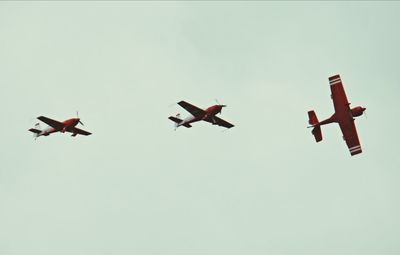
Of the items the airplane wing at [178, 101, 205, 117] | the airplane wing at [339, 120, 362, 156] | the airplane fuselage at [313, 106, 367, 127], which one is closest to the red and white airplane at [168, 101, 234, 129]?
the airplane wing at [178, 101, 205, 117]

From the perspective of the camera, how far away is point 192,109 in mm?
98125

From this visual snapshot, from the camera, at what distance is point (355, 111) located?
9731cm

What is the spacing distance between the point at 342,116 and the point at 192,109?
15726 mm

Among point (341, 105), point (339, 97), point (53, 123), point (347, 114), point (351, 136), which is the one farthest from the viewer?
point (53, 123)

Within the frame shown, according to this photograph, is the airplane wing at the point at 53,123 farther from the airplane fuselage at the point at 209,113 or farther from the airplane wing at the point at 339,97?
the airplane wing at the point at 339,97

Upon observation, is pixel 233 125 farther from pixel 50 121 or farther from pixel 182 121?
pixel 50 121

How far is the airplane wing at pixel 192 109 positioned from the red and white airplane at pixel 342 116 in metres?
11.8

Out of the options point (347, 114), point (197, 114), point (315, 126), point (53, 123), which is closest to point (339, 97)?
point (347, 114)

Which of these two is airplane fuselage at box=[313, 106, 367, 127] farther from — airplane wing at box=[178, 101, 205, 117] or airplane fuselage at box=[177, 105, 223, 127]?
airplane wing at box=[178, 101, 205, 117]

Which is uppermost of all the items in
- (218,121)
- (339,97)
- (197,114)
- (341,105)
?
(218,121)

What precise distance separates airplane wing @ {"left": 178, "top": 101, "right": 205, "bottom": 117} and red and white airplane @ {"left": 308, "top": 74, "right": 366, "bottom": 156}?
11771 mm

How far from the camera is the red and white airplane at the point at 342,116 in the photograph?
319ft

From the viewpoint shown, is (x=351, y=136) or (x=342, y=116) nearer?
(x=342, y=116)

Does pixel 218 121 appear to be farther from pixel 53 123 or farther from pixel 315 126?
pixel 53 123
